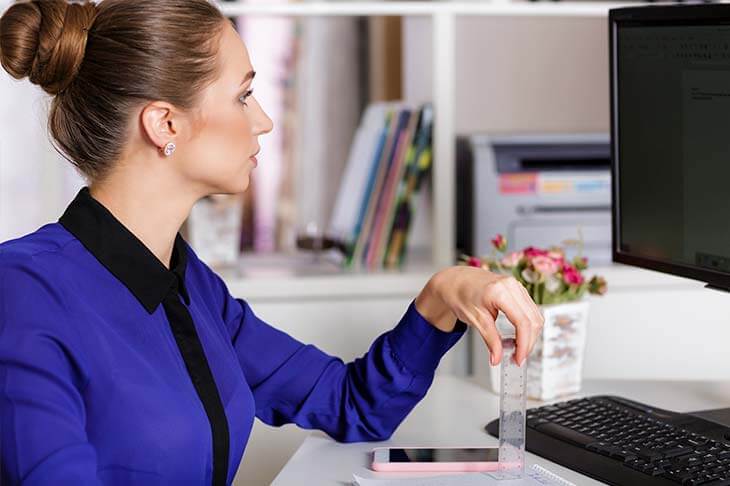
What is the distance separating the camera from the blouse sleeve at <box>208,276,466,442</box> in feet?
5.09

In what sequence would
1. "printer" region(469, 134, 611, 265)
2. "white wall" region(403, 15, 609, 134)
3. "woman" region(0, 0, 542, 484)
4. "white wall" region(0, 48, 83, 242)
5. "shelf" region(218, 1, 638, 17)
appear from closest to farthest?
"woman" region(0, 0, 542, 484), "white wall" region(0, 48, 83, 242), "shelf" region(218, 1, 638, 17), "printer" region(469, 134, 611, 265), "white wall" region(403, 15, 609, 134)

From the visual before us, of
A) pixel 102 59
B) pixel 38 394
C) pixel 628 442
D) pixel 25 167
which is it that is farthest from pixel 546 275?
pixel 25 167

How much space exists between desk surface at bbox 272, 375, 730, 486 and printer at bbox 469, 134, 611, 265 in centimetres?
66

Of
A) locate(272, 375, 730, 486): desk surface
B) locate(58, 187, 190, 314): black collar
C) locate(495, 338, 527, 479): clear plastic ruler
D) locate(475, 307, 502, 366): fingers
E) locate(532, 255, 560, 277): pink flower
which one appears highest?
locate(58, 187, 190, 314): black collar

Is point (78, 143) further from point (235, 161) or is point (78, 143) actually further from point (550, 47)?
point (550, 47)

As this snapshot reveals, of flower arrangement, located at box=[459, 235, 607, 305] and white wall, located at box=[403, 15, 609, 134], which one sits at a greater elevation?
white wall, located at box=[403, 15, 609, 134]

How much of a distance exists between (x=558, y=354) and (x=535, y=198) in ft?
2.63

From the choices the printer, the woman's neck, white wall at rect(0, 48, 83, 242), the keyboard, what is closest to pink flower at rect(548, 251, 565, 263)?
the keyboard

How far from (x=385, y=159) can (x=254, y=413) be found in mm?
1070

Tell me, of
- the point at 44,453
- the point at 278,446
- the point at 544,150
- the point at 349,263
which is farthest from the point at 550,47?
the point at 44,453

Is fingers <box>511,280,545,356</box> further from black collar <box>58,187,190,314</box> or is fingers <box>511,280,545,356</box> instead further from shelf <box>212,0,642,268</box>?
shelf <box>212,0,642,268</box>

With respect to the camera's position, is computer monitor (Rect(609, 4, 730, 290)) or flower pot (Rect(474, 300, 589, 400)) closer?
computer monitor (Rect(609, 4, 730, 290))

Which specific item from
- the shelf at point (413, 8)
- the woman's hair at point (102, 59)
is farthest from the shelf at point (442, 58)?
the woman's hair at point (102, 59)

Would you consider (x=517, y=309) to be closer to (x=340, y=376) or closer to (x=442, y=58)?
(x=340, y=376)
